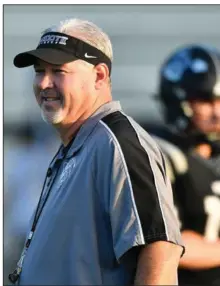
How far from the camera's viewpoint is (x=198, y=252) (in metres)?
4.11

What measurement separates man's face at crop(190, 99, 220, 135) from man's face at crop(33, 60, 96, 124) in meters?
2.37

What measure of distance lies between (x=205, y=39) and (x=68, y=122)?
221 inches

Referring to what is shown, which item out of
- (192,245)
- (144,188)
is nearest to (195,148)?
(192,245)

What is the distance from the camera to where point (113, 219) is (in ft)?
6.75

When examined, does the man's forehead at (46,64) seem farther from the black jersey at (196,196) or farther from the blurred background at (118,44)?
the blurred background at (118,44)

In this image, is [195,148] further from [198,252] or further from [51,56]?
[51,56]

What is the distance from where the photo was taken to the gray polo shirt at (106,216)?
6.73ft

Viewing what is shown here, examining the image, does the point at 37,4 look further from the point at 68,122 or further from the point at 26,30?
the point at 68,122

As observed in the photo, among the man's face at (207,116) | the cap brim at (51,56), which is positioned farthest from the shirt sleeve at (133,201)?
the man's face at (207,116)

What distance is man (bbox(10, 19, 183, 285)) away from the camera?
2.05 metres

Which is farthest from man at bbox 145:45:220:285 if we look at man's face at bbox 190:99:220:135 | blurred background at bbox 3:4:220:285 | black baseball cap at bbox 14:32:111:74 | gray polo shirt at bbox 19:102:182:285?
gray polo shirt at bbox 19:102:182:285

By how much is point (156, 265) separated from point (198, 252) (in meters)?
2.13

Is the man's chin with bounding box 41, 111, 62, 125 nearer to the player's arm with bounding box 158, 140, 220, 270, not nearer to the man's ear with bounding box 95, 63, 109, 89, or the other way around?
the man's ear with bounding box 95, 63, 109, 89

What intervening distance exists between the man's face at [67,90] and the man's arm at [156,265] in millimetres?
454
